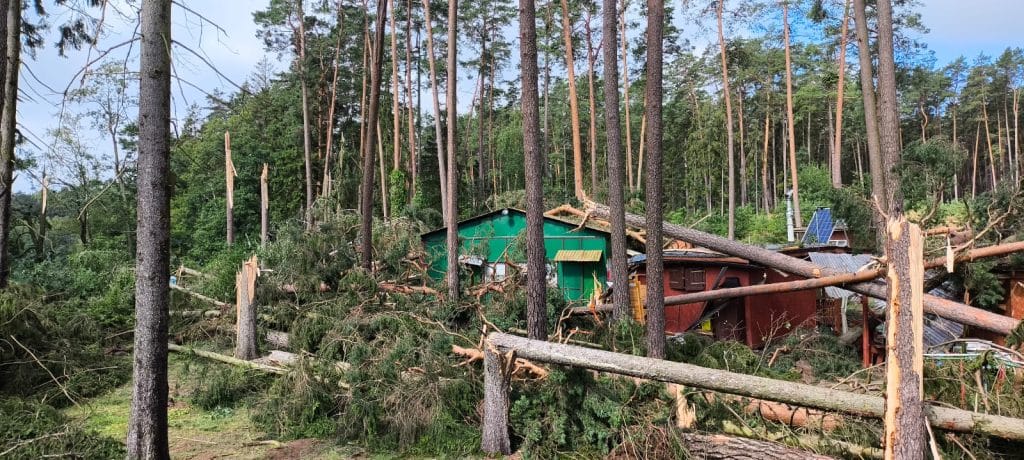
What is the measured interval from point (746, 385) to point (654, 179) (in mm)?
3026

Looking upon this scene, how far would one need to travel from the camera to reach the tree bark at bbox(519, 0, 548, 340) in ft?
Result: 22.2

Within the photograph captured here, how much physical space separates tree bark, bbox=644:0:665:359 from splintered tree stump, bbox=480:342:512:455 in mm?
2096

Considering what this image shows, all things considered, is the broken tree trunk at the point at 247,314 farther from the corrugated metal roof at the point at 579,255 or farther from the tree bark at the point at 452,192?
the corrugated metal roof at the point at 579,255

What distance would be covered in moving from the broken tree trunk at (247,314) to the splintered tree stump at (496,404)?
499 cm

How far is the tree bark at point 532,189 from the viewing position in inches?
266

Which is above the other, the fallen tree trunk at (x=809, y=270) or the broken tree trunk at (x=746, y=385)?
the fallen tree trunk at (x=809, y=270)

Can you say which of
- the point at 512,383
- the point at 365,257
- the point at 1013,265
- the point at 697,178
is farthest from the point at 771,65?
the point at 512,383

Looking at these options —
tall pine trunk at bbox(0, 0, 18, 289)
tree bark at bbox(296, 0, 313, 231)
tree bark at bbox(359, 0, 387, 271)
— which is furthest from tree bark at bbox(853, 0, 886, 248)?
tree bark at bbox(296, 0, 313, 231)

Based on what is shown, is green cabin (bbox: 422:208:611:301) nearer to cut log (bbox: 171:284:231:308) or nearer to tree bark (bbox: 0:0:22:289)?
cut log (bbox: 171:284:231:308)

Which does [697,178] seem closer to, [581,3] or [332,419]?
[581,3]

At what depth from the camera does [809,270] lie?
845 cm

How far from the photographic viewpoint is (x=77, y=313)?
9539 mm

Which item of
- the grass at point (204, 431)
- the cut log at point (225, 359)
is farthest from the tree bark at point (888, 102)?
the cut log at point (225, 359)

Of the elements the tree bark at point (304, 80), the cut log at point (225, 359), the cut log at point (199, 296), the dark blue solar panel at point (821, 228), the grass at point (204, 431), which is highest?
the tree bark at point (304, 80)
